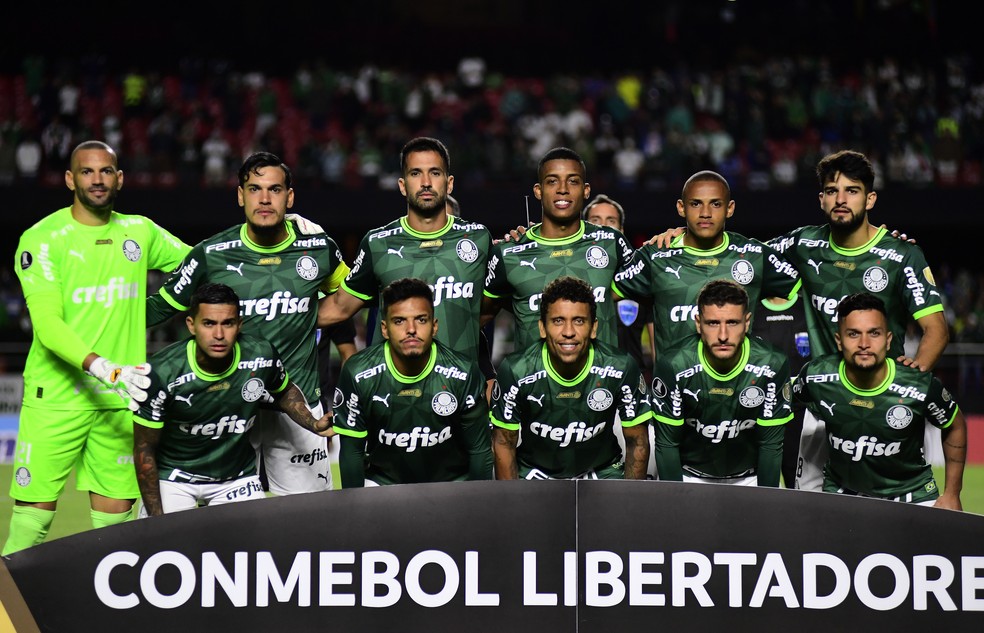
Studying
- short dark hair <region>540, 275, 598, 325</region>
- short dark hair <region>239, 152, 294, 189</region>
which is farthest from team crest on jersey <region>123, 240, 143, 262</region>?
short dark hair <region>540, 275, 598, 325</region>

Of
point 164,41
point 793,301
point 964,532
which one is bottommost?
point 964,532

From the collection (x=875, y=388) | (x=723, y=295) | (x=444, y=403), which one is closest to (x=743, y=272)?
(x=723, y=295)

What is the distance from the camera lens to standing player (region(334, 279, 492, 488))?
16.2 ft

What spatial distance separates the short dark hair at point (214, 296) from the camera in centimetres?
506

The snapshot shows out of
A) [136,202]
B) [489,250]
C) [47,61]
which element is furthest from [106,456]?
[47,61]

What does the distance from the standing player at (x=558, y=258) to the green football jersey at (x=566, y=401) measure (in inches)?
17.8

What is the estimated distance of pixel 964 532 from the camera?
377cm

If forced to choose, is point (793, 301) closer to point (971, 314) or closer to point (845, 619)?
point (845, 619)

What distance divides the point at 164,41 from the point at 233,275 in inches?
689

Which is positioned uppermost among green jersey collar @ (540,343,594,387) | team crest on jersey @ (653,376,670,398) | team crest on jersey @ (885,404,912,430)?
green jersey collar @ (540,343,594,387)

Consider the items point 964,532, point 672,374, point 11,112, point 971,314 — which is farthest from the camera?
point 11,112

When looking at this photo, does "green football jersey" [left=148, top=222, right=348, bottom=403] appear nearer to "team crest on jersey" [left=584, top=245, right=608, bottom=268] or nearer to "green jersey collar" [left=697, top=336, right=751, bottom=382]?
"team crest on jersey" [left=584, top=245, right=608, bottom=268]

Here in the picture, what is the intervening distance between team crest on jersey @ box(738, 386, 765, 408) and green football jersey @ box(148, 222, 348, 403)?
208cm

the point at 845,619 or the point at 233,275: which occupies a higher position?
the point at 233,275
